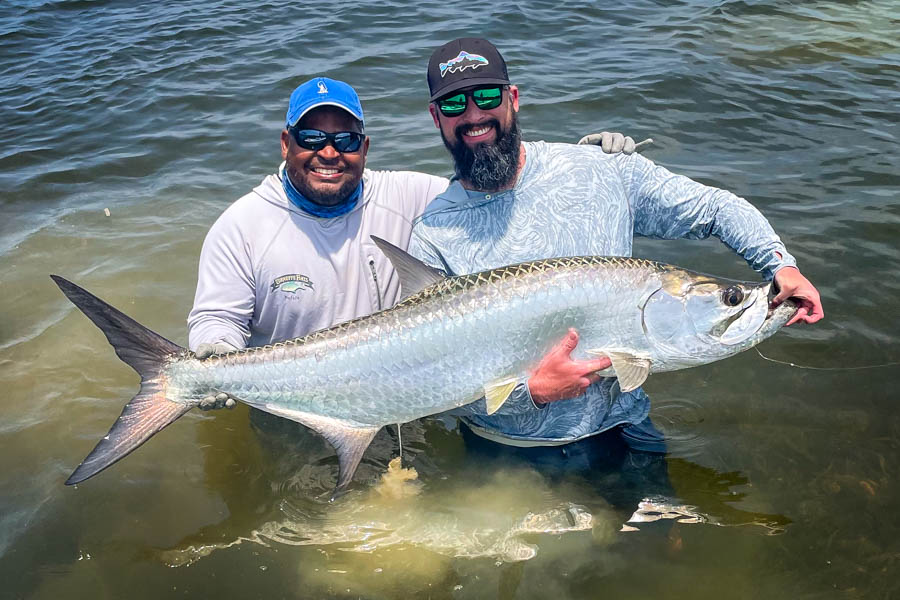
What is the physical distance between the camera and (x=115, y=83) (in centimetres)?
1155

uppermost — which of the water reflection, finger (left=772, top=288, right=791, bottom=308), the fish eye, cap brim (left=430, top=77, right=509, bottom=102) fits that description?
cap brim (left=430, top=77, right=509, bottom=102)

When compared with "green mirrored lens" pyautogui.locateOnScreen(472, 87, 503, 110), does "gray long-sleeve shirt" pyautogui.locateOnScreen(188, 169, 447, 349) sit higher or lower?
lower

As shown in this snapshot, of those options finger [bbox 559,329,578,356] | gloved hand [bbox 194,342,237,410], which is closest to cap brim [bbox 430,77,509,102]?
finger [bbox 559,329,578,356]

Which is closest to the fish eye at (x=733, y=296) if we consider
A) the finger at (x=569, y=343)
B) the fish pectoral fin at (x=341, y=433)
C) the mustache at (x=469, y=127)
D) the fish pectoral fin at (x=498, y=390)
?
the finger at (x=569, y=343)

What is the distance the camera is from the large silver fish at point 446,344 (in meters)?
3.00

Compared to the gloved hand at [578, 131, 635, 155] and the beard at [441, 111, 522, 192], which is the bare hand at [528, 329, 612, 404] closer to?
the beard at [441, 111, 522, 192]

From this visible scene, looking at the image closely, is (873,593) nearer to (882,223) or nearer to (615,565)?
(615,565)

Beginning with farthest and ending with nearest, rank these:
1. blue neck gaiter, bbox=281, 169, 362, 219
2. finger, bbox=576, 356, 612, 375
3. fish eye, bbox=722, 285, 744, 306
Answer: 1. blue neck gaiter, bbox=281, 169, 362, 219
2. finger, bbox=576, 356, 612, 375
3. fish eye, bbox=722, 285, 744, 306

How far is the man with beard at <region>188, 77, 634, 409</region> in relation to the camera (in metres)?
4.06

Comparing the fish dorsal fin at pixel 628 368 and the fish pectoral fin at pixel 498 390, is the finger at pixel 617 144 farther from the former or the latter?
the fish pectoral fin at pixel 498 390

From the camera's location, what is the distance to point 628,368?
119 inches

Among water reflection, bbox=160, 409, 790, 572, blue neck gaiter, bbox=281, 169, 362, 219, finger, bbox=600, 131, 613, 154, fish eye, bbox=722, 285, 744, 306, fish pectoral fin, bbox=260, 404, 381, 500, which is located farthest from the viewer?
blue neck gaiter, bbox=281, 169, 362, 219

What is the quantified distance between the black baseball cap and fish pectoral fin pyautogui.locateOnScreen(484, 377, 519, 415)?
4.86 ft

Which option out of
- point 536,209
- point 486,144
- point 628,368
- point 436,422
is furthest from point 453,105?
point 436,422
